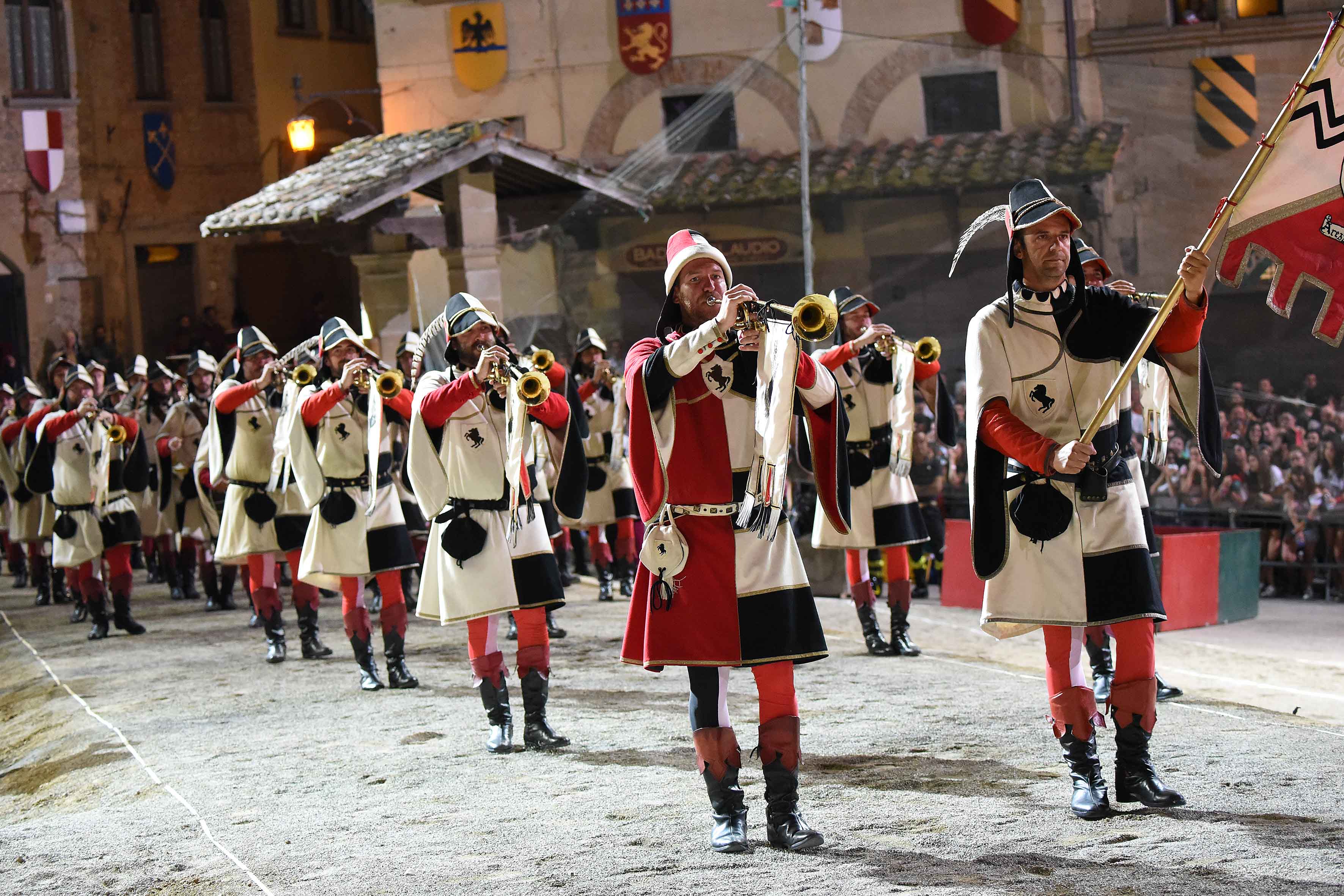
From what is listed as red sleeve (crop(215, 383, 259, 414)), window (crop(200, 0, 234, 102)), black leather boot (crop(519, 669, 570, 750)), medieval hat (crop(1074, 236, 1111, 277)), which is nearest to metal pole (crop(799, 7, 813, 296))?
red sleeve (crop(215, 383, 259, 414))

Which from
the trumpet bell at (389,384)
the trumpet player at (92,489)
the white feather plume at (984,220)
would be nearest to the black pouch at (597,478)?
the trumpet player at (92,489)

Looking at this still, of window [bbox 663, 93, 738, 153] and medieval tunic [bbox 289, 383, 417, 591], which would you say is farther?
window [bbox 663, 93, 738, 153]

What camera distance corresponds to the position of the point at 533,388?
6234 mm

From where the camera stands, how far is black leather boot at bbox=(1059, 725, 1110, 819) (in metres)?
4.84

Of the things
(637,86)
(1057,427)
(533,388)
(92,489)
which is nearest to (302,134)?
(637,86)

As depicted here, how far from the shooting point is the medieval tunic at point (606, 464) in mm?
12242

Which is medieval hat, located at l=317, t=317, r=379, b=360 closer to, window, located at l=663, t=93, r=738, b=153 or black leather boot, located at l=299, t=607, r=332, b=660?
black leather boot, located at l=299, t=607, r=332, b=660

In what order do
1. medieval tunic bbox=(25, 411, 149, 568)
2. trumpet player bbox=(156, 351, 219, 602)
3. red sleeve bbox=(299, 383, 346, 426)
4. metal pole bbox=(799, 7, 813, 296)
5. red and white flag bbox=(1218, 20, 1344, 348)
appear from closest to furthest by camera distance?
red and white flag bbox=(1218, 20, 1344, 348), red sleeve bbox=(299, 383, 346, 426), medieval tunic bbox=(25, 411, 149, 568), metal pole bbox=(799, 7, 813, 296), trumpet player bbox=(156, 351, 219, 602)

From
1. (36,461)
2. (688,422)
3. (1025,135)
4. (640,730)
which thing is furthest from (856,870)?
(1025,135)

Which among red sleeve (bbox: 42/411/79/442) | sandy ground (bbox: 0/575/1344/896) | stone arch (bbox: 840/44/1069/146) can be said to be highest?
stone arch (bbox: 840/44/1069/146)

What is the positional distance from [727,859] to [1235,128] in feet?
31.7

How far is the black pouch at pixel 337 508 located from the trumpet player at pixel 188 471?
5.26 metres

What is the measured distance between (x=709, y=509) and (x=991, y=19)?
599 inches

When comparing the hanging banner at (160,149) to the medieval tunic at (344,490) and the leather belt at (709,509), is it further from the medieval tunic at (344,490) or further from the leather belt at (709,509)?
the leather belt at (709,509)
